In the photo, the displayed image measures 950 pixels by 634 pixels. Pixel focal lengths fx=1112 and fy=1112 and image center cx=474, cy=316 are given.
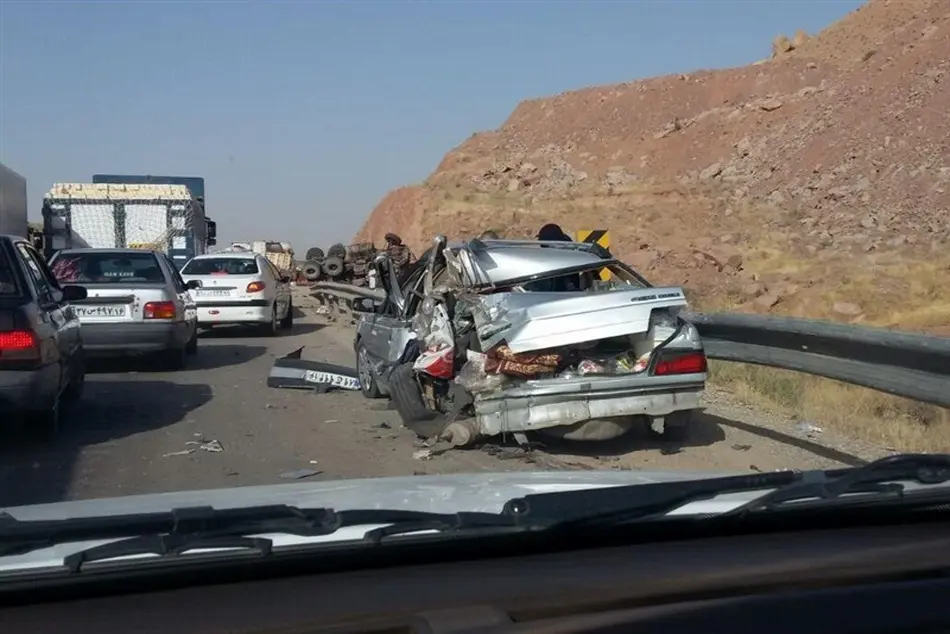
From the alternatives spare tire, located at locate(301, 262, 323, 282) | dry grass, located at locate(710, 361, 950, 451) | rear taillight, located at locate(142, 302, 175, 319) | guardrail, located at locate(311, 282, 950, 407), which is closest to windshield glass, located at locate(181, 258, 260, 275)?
rear taillight, located at locate(142, 302, 175, 319)

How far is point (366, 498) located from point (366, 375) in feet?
26.5

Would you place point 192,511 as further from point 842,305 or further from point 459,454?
point 842,305

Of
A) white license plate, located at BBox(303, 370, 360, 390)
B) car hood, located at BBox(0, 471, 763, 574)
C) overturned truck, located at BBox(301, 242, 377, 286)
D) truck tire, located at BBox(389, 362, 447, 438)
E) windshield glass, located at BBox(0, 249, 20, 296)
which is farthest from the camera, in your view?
overturned truck, located at BBox(301, 242, 377, 286)

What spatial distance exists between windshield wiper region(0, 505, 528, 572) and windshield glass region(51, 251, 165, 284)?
38.9 feet

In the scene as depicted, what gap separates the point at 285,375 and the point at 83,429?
9.63 feet

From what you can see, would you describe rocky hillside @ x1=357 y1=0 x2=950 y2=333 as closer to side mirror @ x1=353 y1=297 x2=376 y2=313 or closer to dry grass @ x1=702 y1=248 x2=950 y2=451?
dry grass @ x1=702 y1=248 x2=950 y2=451

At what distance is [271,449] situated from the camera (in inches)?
345

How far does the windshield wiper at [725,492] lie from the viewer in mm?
2951

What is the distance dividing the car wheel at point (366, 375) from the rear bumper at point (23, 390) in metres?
3.64

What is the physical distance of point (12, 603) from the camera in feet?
→ 8.11

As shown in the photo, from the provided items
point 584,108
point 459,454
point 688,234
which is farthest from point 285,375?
point 584,108

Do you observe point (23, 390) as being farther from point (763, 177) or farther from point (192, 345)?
point (763, 177)

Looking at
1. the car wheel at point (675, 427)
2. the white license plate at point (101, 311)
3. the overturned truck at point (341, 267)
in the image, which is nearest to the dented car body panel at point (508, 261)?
the car wheel at point (675, 427)

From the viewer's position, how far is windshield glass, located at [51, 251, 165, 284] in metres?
14.4
